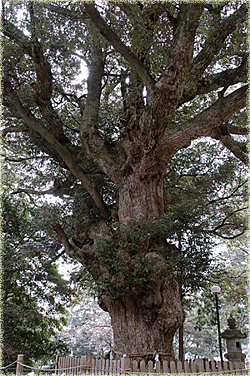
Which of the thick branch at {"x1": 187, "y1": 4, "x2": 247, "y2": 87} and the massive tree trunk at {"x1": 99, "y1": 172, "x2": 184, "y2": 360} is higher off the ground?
the thick branch at {"x1": 187, "y1": 4, "x2": 247, "y2": 87}

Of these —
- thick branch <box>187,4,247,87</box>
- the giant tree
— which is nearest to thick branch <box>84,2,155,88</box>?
the giant tree

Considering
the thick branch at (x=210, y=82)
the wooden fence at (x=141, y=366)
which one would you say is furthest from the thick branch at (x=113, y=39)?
the wooden fence at (x=141, y=366)

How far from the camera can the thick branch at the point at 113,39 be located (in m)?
5.66

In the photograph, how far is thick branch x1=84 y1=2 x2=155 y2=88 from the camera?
18.6ft

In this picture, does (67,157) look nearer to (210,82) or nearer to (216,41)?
(210,82)

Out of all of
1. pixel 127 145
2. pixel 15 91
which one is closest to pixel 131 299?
pixel 127 145

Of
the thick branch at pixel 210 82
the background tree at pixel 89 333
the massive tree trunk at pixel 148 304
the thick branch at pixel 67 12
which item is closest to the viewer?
the massive tree trunk at pixel 148 304

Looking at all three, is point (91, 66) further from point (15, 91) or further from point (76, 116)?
point (15, 91)

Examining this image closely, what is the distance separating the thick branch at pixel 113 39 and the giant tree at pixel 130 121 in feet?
0.06

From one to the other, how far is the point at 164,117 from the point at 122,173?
1.55 meters

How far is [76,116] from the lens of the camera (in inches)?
397

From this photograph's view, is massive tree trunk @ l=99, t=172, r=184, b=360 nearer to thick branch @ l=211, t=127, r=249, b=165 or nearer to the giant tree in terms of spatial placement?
the giant tree

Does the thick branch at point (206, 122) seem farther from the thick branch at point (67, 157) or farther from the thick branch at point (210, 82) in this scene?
the thick branch at point (67, 157)

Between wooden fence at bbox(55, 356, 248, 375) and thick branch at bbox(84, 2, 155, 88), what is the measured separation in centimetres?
484
